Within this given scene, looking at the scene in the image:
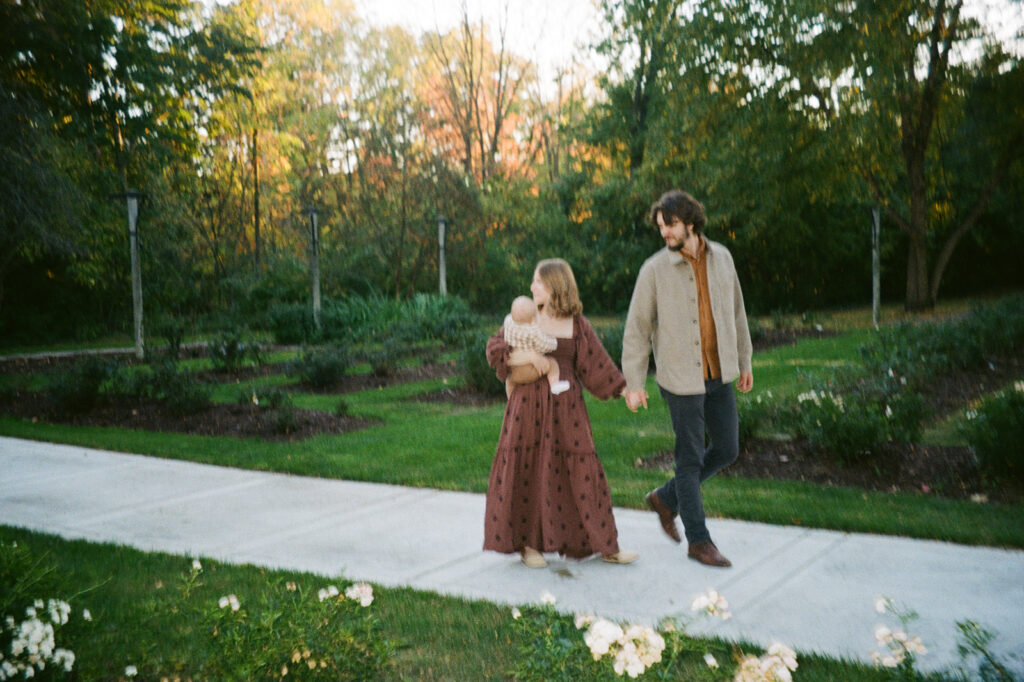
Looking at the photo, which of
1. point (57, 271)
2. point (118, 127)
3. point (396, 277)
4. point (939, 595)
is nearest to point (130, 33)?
point (118, 127)

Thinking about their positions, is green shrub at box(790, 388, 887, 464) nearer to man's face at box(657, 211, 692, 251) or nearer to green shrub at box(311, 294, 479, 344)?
man's face at box(657, 211, 692, 251)

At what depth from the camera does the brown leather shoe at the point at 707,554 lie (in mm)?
4945

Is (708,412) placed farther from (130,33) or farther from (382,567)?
(130,33)

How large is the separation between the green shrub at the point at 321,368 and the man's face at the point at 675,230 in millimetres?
8964

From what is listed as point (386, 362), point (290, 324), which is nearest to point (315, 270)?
point (290, 324)

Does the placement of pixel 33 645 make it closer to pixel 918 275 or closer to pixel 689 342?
pixel 689 342

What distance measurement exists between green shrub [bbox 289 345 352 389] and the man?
877cm

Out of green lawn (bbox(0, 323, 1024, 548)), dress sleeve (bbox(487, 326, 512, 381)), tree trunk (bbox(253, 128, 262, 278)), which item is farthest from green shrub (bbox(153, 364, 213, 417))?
tree trunk (bbox(253, 128, 262, 278))

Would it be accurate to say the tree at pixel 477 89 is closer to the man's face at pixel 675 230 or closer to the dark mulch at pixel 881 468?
the dark mulch at pixel 881 468

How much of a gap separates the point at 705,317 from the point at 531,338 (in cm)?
94

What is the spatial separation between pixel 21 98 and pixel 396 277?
1124 cm

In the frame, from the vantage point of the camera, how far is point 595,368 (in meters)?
5.21

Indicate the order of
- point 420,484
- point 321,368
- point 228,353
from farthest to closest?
1. point 228,353
2. point 321,368
3. point 420,484

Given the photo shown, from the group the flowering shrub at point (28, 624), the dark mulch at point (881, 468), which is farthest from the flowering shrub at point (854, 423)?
the flowering shrub at point (28, 624)
